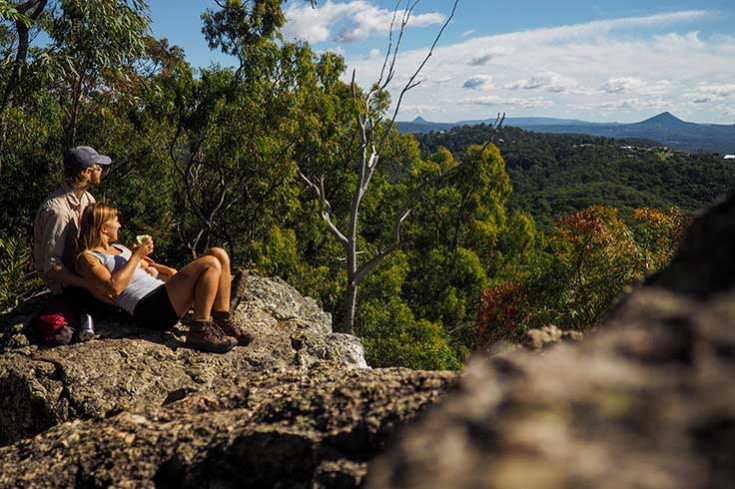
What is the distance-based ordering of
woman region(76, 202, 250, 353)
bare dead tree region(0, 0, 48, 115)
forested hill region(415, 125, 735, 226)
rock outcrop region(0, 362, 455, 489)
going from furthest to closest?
1. forested hill region(415, 125, 735, 226)
2. bare dead tree region(0, 0, 48, 115)
3. woman region(76, 202, 250, 353)
4. rock outcrop region(0, 362, 455, 489)

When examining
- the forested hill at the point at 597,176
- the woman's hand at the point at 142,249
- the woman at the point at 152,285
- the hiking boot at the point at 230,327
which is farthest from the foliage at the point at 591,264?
the forested hill at the point at 597,176

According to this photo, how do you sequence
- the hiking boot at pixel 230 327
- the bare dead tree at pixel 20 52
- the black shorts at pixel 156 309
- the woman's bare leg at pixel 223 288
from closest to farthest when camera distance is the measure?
the black shorts at pixel 156 309, the woman's bare leg at pixel 223 288, the hiking boot at pixel 230 327, the bare dead tree at pixel 20 52

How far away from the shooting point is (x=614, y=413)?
687mm

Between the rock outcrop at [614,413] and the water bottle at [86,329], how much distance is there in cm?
456

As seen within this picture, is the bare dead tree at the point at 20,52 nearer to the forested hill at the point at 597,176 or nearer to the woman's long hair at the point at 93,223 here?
the woman's long hair at the point at 93,223

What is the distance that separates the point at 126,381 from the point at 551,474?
4.36m

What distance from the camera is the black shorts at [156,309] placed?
15.8 feet

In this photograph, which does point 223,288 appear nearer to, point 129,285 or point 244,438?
point 129,285

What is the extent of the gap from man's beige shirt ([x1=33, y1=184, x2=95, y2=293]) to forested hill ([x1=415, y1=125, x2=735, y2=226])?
88.7 ft

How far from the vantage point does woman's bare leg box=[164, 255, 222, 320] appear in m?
4.79

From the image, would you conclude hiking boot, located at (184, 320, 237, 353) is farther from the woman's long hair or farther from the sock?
the woman's long hair

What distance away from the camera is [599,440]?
0.66 meters

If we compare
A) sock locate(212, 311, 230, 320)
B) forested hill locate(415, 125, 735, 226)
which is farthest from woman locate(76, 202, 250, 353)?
forested hill locate(415, 125, 735, 226)

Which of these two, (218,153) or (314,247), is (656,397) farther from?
(314,247)
